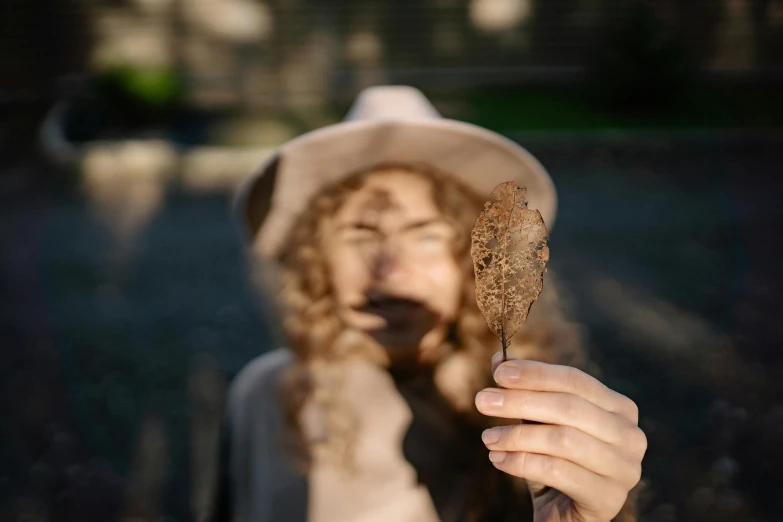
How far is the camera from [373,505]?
1.61 m

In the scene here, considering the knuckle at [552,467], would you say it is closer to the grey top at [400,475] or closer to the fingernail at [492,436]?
the fingernail at [492,436]

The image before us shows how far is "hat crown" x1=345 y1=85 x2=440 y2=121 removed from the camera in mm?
1801

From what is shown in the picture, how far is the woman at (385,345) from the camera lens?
157cm

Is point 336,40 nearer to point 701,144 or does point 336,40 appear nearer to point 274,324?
point 701,144

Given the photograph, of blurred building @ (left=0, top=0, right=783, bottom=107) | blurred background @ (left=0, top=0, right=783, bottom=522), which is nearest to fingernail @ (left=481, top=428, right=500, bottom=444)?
blurred background @ (left=0, top=0, right=783, bottom=522)

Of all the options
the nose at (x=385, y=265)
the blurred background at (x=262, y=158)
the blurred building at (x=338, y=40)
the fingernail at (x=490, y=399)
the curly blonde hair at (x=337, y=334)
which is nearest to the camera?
the fingernail at (x=490, y=399)

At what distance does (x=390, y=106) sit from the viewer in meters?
1.84

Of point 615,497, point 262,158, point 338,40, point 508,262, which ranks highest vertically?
point 508,262

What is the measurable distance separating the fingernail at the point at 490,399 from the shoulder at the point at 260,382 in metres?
1.02

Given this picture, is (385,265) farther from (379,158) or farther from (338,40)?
(338,40)

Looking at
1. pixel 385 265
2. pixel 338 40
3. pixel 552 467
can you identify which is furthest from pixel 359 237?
pixel 338 40

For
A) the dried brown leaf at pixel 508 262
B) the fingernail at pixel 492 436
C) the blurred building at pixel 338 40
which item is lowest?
the blurred building at pixel 338 40

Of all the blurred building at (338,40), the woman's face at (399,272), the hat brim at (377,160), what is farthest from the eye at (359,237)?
the blurred building at (338,40)

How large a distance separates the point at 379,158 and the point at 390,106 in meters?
0.19
